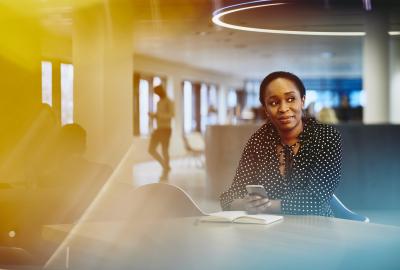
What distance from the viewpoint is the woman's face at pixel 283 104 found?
2361 mm

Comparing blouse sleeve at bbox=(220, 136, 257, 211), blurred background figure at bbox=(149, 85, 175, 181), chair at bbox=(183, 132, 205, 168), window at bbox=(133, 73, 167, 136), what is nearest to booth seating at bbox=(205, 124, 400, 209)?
blurred background figure at bbox=(149, 85, 175, 181)

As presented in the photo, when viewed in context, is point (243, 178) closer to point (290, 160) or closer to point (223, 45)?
point (290, 160)

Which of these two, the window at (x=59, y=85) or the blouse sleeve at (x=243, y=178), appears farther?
the window at (x=59, y=85)

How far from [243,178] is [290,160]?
242 millimetres

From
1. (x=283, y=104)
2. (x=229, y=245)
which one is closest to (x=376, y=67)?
(x=283, y=104)

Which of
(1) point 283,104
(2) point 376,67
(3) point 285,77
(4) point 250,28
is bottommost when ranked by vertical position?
(1) point 283,104

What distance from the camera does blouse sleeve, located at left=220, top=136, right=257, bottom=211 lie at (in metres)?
2.44

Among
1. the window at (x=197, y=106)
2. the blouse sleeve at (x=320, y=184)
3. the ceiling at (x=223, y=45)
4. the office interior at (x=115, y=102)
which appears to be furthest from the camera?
the window at (x=197, y=106)

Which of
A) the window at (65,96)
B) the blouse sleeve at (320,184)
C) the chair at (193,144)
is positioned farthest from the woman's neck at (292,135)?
the chair at (193,144)

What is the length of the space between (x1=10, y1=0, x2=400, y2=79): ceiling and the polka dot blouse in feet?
18.6

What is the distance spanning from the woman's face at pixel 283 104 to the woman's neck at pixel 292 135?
1 cm

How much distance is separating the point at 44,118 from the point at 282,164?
391 cm

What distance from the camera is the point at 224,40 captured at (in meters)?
12.4

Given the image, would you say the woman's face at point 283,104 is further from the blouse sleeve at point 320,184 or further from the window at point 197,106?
the window at point 197,106
